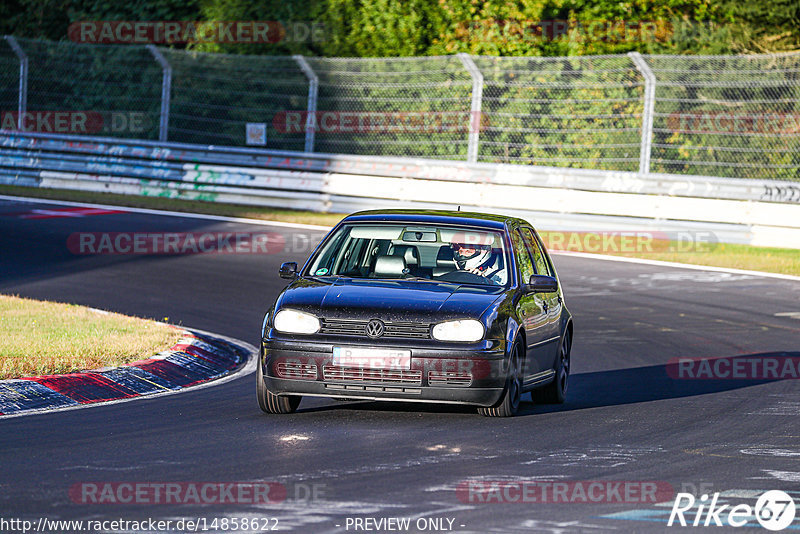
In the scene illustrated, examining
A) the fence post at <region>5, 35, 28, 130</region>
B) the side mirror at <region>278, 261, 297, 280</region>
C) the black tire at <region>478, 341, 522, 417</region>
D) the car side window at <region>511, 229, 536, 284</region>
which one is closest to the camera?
the black tire at <region>478, 341, 522, 417</region>

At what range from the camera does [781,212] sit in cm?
2072

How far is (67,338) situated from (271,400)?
3250mm

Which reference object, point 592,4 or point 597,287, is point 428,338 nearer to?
point 597,287

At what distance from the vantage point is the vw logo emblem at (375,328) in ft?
29.5

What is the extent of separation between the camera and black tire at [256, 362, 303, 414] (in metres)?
9.32

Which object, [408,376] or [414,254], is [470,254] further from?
[408,376]

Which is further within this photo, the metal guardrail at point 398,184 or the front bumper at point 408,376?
the metal guardrail at point 398,184

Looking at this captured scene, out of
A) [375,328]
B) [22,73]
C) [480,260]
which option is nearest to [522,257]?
[480,260]

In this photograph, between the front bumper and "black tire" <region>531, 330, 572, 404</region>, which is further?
"black tire" <region>531, 330, 572, 404</region>

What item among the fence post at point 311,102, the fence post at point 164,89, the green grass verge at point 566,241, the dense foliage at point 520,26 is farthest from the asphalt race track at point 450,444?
the dense foliage at point 520,26

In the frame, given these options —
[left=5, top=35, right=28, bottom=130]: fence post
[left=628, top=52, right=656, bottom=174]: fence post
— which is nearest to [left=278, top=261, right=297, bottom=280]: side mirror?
[left=628, top=52, right=656, bottom=174]: fence post

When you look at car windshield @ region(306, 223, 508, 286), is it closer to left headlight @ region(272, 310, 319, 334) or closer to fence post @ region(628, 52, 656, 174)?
left headlight @ region(272, 310, 319, 334)

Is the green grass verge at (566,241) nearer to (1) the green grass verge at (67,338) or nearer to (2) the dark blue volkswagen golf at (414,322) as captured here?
(1) the green grass verge at (67,338)

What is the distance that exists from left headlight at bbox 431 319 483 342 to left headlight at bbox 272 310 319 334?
2.79 ft
